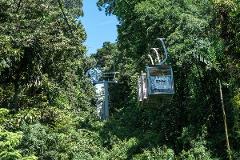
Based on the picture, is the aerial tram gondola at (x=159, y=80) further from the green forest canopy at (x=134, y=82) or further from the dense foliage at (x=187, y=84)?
the dense foliage at (x=187, y=84)

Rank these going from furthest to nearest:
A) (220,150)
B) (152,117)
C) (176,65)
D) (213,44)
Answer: (152,117)
(176,65)
(220,150)
(213,44)

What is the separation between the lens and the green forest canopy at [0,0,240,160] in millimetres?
18766

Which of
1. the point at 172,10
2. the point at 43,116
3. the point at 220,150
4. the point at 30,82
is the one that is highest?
the point at 172,10

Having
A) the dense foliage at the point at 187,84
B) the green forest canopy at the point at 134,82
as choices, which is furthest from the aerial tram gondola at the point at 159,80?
the dense foliage at the point at 187,84

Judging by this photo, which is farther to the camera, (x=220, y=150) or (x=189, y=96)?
(x=189, y=96)

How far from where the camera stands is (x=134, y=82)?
2795 cm

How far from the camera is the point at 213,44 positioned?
20453mm

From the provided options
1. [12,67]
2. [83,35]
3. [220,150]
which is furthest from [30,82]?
[83,35]

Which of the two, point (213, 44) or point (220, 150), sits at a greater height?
point (213, 44)

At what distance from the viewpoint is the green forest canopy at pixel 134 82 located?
1877cm

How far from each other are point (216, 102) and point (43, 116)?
24.8ft

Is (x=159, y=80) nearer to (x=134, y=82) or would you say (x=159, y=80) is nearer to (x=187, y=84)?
(x=187, y=84)

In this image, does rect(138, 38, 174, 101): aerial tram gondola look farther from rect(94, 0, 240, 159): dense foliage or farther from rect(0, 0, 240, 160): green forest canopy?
rect(94, 0, 240, 159): dense foliage

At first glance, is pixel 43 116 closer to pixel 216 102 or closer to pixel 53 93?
pixel 53 93
